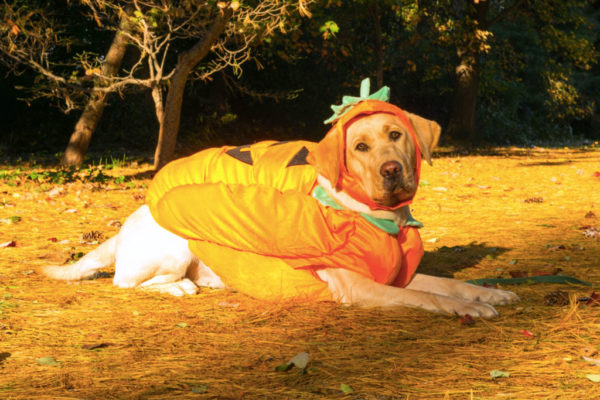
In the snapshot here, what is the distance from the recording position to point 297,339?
2982 millimetres

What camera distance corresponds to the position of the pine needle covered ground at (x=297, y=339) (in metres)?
2.38

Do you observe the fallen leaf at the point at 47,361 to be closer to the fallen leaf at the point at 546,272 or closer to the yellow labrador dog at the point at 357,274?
the yellow labrador dog at the point at 357,274

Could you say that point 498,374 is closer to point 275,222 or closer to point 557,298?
point 557,298

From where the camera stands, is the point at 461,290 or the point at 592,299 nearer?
the point at 592,299

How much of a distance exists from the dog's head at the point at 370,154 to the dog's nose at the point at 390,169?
1.1 inches

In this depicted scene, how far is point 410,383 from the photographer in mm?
2383

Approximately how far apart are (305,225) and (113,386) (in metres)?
1.43

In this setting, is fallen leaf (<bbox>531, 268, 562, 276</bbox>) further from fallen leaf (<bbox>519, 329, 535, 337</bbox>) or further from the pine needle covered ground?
fallen leaf (<bbox>519, 329, 535, 337</bbox>)

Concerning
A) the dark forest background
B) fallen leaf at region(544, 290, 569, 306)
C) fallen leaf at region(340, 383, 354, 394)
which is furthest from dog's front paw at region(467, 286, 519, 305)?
the dark forest background

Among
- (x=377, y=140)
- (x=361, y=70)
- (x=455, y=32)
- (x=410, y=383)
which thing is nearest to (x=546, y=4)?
(x=455, y=32)

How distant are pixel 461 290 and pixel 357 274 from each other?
67 cm

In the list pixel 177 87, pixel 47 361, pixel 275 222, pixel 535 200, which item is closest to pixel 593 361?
pixel 275 222

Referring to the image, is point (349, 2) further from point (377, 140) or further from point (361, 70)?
point (377, 140)

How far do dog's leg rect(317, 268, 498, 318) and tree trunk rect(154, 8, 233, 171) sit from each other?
6.99m
